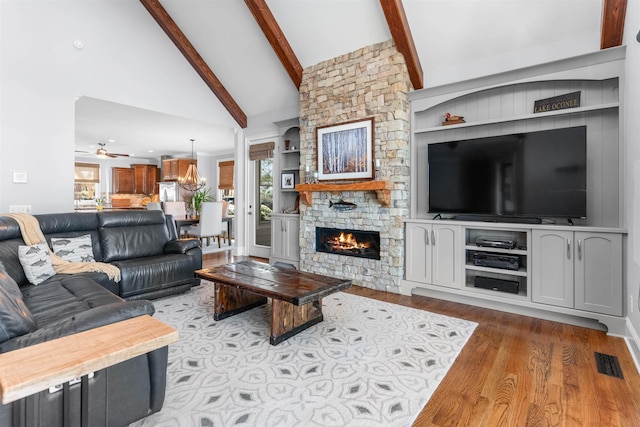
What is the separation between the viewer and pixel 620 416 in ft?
5.80

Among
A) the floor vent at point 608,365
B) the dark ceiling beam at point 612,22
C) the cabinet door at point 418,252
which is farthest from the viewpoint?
the cabinet door at point 418,252

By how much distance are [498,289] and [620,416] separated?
165cm

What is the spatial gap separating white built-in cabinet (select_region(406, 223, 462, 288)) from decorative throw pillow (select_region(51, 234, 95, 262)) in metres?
3.54

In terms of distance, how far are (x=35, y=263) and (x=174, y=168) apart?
293 inches

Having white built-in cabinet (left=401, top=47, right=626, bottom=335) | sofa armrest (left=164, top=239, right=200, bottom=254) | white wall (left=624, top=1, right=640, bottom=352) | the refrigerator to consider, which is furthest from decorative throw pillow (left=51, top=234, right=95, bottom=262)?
the refrigerator

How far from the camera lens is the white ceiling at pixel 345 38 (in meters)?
3.15

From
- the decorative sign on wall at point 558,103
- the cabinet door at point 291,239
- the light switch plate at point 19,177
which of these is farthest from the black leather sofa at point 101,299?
the decorative sign on wall at point 558,103

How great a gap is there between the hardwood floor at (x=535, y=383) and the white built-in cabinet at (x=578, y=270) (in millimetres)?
256

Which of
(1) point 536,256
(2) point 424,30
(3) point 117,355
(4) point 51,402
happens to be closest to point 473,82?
(2) point 424,30

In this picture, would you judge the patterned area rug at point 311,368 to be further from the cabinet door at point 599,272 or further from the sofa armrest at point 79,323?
the cabinet door at point 599,272

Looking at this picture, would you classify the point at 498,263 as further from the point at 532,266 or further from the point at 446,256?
the point at 446,256

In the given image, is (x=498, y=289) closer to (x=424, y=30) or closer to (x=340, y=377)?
(x=340, y=377)

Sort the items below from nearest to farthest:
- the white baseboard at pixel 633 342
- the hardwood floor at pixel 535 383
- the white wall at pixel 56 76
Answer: the hardwood floor at pixel 535 383 → the white baseboard at pixel 633 342 → the white wall at pixel 56 76

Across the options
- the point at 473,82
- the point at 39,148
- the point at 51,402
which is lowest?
the point at 51,402
